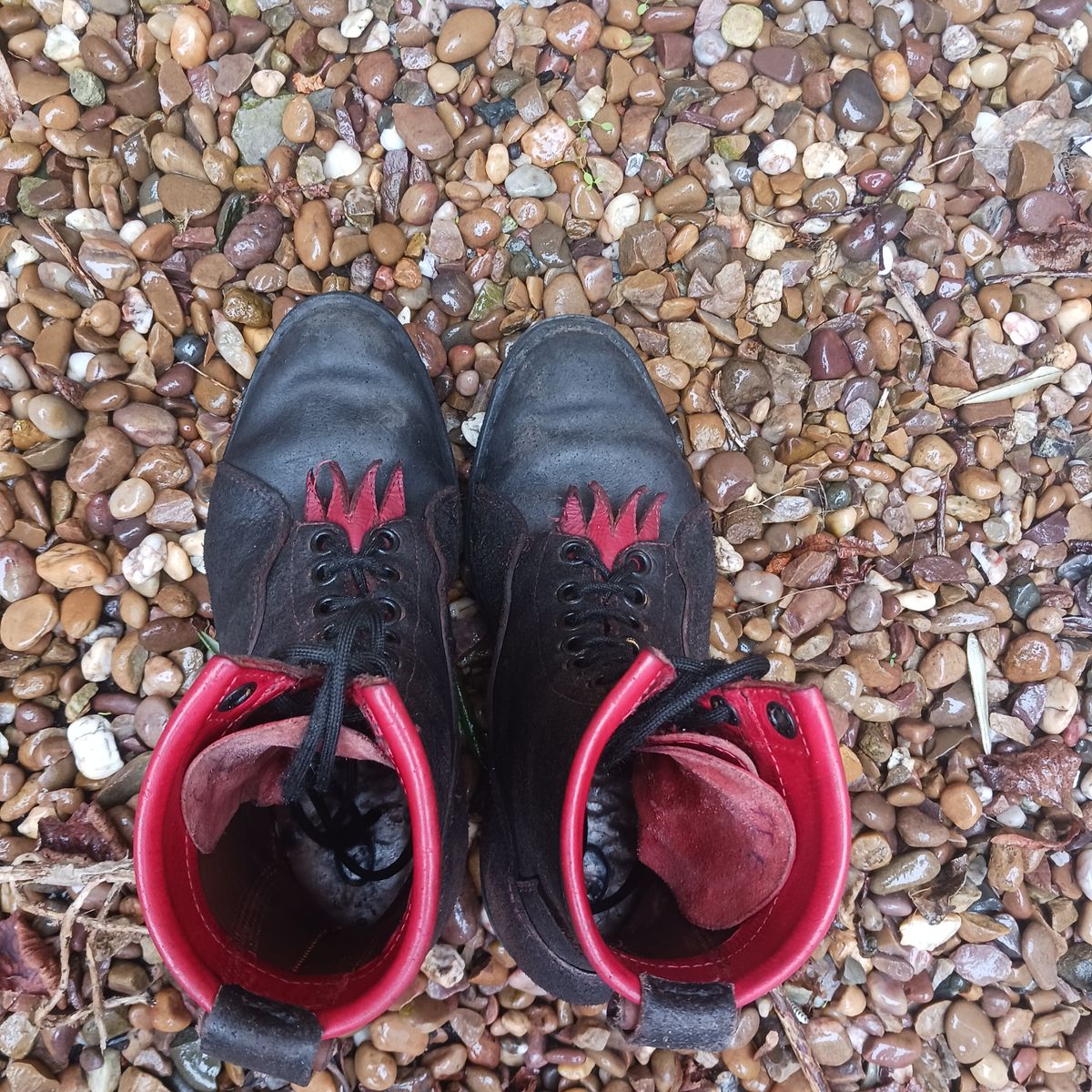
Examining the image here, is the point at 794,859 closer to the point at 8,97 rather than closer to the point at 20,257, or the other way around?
the point at 20,257

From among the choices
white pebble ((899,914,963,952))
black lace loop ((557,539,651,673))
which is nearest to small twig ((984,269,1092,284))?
black lace loop ((557,539,651,673))

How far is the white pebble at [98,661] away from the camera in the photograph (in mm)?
1677

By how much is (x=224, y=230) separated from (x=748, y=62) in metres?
1.21

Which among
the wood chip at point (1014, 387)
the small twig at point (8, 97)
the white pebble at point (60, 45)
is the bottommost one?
the wood chip at point (1014, 387)

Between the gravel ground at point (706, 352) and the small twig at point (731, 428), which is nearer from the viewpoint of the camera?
the gravel ground at point (706, 352)

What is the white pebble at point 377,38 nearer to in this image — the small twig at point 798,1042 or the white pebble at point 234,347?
the white pebble at point 234,347

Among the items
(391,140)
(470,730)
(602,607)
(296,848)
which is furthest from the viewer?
(391,140)

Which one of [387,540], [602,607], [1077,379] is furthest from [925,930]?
[387,540]

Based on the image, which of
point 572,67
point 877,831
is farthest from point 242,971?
point 572,67

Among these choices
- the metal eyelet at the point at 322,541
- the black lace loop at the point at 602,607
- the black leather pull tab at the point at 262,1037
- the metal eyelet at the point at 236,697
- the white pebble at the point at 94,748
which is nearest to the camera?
the black leather pull tab at the point at 262,1037

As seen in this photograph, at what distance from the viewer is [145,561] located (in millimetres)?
1673

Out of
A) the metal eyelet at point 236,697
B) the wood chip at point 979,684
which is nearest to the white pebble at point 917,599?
the wood chip at point 979,684

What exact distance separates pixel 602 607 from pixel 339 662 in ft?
1.78

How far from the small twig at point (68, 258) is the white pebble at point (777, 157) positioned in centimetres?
148
